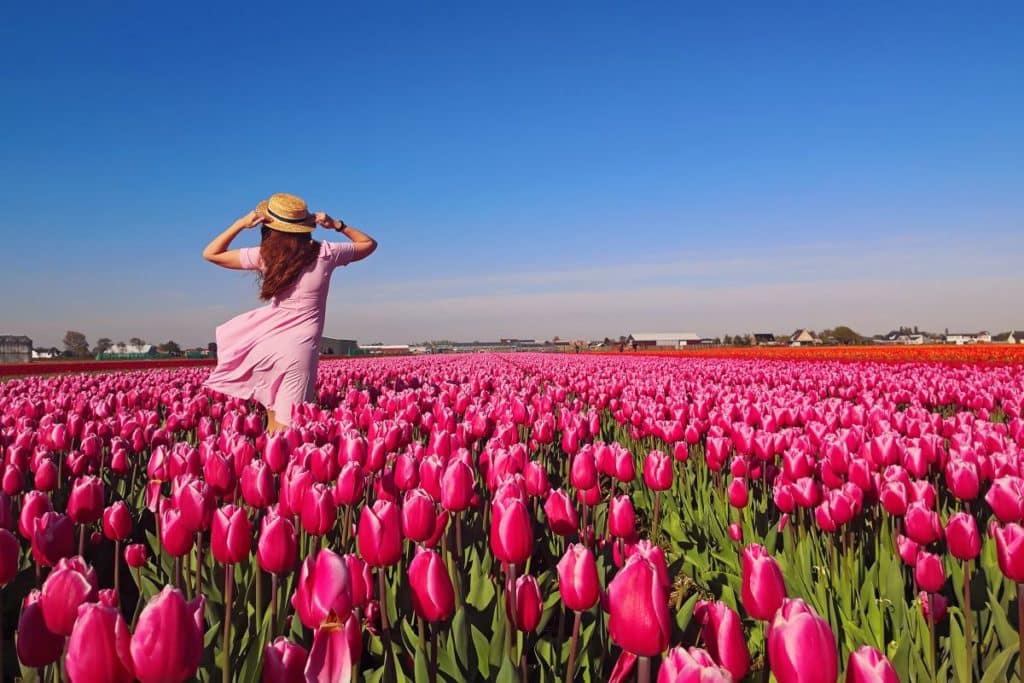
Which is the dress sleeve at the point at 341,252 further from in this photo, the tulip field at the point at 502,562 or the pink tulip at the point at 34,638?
the pink tulip at the point at 34,638

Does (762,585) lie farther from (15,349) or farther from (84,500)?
(15,349)

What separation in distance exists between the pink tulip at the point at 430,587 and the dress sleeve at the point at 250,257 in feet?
18.8

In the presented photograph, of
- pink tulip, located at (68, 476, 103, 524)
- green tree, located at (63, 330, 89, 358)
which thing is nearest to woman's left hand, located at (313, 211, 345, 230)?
pink tulip, located at (68, 476, 103, 524)

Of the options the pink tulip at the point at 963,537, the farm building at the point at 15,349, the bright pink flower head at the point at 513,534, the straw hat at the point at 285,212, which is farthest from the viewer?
the farm building at the point at 15,349

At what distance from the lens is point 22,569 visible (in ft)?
11.1

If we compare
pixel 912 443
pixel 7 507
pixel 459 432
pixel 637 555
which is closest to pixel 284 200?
pixel 459 432

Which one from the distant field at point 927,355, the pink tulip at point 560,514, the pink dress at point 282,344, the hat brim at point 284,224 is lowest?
the pink tulip at point 560,514

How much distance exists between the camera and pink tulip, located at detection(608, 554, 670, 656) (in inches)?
57.7

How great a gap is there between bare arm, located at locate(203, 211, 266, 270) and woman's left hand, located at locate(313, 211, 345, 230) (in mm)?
511

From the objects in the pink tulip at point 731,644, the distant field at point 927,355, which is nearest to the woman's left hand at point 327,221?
the pink tulip at point 731,644

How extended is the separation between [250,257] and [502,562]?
5.34 m

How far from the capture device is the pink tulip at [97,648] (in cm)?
127

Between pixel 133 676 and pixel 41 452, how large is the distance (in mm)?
3008

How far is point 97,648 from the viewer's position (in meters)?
1.28
